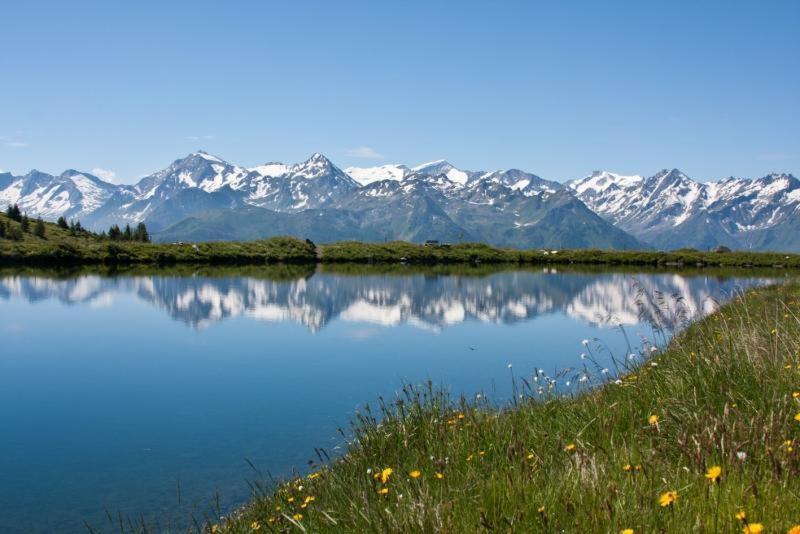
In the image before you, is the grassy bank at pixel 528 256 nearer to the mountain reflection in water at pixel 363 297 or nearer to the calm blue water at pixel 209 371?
the mountain reflection in water at pixel 363 297

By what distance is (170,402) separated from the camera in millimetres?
22141

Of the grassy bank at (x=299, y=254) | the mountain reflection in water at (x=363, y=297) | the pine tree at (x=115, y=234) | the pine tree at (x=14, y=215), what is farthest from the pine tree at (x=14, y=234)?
the mountain reflection in water at (x=363, y=297)

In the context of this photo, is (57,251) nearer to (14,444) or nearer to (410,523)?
(14,444)

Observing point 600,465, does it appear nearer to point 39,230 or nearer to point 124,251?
point 124,251

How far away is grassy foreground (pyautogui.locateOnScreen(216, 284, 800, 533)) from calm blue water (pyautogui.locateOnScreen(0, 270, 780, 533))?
165 inches

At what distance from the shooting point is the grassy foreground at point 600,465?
17.2 feet

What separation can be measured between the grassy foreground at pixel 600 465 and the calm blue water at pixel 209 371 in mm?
4192

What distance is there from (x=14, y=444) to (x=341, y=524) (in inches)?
545

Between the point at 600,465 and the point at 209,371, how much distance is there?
23265 mm

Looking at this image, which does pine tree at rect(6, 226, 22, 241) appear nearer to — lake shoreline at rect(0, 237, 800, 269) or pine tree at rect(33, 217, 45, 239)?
lake shoreline at rect(0, 237, 800, 269)

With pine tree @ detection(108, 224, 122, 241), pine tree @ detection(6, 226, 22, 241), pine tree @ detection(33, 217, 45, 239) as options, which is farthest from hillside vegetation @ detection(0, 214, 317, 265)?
pine tree @ detection(108, 224, 122, 241)

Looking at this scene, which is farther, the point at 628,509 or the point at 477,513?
the point at 477,513

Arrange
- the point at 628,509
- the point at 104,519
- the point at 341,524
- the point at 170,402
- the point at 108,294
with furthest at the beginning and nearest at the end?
the point at 108,294 < the point at 170,402 < the point at 104,519 < the point at 341,524 < the point at 628,509

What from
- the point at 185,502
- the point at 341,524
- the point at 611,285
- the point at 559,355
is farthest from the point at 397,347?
the point at 611,285
